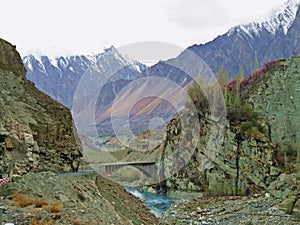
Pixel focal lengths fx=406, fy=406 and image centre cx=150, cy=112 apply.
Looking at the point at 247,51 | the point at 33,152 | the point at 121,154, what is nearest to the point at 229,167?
the point at 121,154

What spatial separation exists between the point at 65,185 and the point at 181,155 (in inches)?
1357

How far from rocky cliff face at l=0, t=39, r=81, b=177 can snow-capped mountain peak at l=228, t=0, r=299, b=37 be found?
140 metres

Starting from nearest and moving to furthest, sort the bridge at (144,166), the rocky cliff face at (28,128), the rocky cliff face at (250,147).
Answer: the rocky cliff face at (28,128) < the rocky cliff face at (250,147) < the bridge at (144,166)

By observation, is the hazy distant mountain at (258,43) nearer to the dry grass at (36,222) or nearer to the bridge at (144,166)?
the bridge at (144,166)

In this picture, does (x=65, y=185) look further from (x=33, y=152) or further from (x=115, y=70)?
(x=115, y=70)

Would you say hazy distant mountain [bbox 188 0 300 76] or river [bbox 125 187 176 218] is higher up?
hazy distant mountain [bbox 188 0 300 76]

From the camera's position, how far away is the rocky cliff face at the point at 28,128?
1997cm

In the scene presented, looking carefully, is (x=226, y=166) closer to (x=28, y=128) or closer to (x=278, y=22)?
(x=28, y=128)

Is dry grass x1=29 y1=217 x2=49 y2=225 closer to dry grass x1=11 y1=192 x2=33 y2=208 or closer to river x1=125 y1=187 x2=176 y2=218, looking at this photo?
dry grass x1=11 y1=192 x2=33 y2=208

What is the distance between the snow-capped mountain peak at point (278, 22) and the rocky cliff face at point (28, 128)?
140 meters

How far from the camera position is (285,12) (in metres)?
155

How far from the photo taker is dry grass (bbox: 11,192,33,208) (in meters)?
13.3

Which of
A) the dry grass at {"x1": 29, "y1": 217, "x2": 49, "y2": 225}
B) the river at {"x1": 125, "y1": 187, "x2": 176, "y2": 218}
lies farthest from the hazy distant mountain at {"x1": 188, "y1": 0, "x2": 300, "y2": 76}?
the dry grass at {"x1": 29, "y1": 217, "x2": 49, "y2": 225}

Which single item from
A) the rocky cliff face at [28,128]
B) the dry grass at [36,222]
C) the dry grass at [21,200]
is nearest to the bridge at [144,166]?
the rocky cliff face at [28,128]
